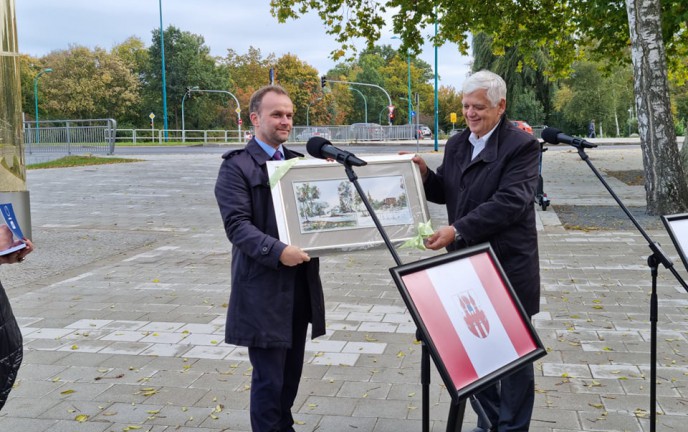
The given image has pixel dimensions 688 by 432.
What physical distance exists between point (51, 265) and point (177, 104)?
68802 mm

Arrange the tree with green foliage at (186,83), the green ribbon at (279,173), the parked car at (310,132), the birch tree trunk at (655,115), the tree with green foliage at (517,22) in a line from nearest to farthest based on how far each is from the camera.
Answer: the green ribbon at (279,173)
the birch tree trunk at (655,115)
the tree with green foliage at (517,22)
the parked car at (310,132)
the tree with green foliage at (186,83)

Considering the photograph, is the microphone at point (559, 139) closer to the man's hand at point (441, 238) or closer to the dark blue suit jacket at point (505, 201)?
the dark blue suit jacket at point (505, 201)

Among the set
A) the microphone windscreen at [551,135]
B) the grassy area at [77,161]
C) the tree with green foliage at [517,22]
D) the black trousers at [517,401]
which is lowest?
the black trousers at [517,401]

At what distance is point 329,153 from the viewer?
3.08 metres

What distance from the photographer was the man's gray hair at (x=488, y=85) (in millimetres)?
3383

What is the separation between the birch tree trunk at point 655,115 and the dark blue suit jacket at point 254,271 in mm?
10656

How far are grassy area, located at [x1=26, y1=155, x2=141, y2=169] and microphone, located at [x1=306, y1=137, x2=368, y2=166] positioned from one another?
81.4 ft

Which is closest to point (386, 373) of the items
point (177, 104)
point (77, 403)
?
point (77, 403)

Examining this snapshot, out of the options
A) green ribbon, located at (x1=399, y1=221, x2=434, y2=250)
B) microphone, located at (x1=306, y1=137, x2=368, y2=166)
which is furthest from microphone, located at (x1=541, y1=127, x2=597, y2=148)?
microphone, located at (x1=306, y1=137, x2=368, y2=166)

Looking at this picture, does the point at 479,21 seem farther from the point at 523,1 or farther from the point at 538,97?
the point at 538,97

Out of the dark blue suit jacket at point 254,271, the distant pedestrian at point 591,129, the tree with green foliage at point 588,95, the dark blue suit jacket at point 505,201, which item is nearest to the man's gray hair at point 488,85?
the dark blue suit jacket at point 505,201

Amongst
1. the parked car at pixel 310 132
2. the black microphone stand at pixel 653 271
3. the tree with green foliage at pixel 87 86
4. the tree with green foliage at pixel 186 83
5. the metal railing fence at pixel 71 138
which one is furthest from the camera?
the tree with green foliage at pixel 186 83

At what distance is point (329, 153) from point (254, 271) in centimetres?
68

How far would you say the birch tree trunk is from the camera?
40.2ft
